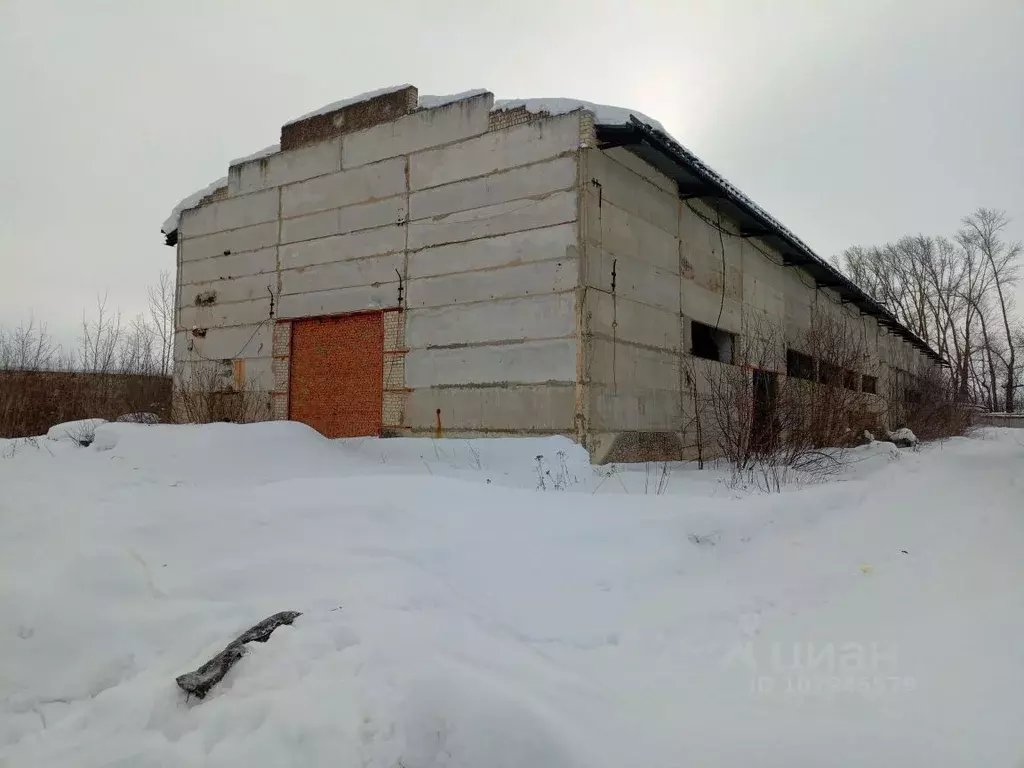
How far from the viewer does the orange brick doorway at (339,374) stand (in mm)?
9117

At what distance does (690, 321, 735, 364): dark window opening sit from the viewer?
1034 centimetres

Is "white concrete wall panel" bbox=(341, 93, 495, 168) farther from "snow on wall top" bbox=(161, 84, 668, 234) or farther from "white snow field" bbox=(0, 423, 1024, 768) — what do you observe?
"white snow field" bbox=(0, 423, 1024, 768)

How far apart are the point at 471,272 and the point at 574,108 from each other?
243 cm

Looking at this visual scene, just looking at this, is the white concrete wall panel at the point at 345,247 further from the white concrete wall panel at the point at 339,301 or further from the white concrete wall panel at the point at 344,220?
the white concrete wall panel at the point at 339,301

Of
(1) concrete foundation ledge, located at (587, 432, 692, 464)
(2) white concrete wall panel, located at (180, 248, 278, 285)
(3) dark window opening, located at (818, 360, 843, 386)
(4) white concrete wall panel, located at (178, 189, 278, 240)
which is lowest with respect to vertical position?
(1) concrete foundation ledge, located at (587, 432, 692, 464)

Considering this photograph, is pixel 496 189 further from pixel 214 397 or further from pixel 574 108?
pixel 214 397

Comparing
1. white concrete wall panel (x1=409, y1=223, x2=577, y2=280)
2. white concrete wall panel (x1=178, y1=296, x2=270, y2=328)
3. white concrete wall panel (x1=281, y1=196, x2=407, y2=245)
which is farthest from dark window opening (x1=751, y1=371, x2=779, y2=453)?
white concrete wall panel (x1=178, y1=296, x2=270, y2=328)

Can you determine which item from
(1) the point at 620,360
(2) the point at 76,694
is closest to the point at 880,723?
(2) the point at 76,694

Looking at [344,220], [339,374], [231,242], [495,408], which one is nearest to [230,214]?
[231,242]

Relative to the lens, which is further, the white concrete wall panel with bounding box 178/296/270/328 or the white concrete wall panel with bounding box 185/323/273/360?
the white concrete wall panel with bounding box 178/296/270/328

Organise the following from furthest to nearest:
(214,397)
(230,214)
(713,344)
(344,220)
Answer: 1. (230,214)
2. (713,344)
3. (214,397)
4. (344,220)

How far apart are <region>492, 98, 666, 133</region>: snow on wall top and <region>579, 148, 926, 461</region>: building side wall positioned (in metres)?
0.49

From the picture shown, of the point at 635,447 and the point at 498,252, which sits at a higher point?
the point at 498,252

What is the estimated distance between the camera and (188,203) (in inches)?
459
